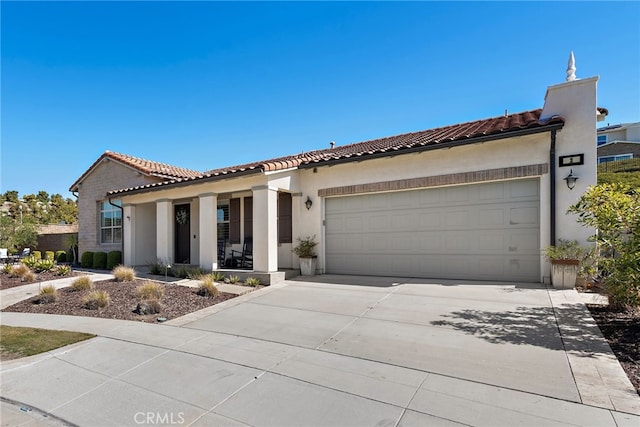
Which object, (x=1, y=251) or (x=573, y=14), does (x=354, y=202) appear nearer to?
(x=573, y=14)

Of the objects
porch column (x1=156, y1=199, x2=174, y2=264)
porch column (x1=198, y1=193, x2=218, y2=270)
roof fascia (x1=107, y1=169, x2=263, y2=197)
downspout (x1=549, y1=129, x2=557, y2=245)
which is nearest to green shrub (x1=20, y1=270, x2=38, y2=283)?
porch column (x1=156, y1=199, x2=174, y2=264)

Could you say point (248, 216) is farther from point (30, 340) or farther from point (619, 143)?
point (619, 143)

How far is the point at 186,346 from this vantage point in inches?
188

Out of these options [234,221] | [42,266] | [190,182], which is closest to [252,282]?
[234,221]

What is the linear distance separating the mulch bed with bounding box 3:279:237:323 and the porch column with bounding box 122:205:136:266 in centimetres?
471

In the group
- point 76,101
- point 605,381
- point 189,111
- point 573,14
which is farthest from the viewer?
point 189,111

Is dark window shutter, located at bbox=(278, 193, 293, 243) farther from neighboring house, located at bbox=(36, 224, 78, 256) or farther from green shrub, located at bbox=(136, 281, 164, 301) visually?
neighboring house, located at bbox=(36, 224, 78, 256)

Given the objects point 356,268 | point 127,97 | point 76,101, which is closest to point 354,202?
point 356,268

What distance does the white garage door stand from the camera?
27.0ft

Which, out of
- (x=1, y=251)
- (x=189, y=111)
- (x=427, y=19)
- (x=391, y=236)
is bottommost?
(x=1, y=251)

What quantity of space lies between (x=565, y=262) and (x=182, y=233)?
1371 cm

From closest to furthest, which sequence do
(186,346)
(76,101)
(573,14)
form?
(186,346) → (573,14) → (76,101)

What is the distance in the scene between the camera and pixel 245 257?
12203 millimetres

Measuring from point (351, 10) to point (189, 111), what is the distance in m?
8.60
